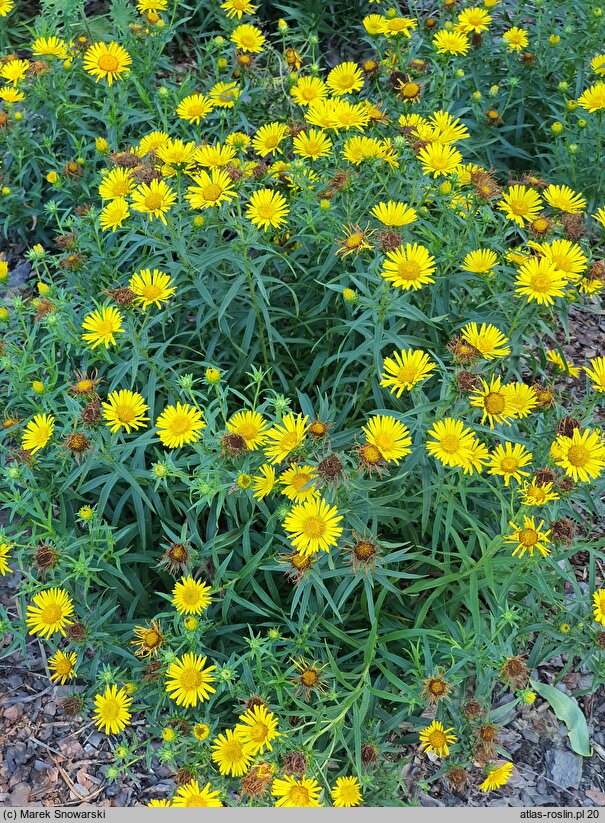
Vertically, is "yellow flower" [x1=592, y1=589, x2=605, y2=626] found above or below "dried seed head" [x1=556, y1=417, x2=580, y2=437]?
below

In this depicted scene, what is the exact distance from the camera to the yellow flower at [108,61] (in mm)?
3832

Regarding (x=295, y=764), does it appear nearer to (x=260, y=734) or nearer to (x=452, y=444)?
(x=260, y=734)

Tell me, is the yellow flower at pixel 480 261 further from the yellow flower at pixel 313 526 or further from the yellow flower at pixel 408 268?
the yellow flower at pixel 313 526

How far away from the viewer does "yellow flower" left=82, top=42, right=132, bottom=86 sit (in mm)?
3832

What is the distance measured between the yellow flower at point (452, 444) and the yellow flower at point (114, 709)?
1400mm

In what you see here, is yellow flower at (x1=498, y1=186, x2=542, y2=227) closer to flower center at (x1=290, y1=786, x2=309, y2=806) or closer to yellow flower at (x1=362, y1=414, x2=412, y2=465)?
yellow flower at (x1=362, y1=414, x2=412, y2=465)

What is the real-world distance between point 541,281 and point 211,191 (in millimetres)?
1281

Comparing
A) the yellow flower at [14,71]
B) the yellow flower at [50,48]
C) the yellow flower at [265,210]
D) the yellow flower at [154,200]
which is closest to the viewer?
the yellow flower at [154,200]

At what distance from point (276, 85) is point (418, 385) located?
2683 mm

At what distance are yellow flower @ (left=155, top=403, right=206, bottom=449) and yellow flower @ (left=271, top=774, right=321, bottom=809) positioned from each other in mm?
1144

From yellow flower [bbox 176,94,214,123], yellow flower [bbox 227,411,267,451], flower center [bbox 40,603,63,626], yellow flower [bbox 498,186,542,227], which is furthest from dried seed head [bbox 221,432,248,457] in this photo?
yellow flower [bbox 176,94,214,123]

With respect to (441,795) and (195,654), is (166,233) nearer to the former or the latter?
(195,654)

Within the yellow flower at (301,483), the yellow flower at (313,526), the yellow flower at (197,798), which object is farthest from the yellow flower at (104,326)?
the yellow flower at (197,798)

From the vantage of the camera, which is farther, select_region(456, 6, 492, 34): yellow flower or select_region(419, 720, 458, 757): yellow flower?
select_region(456, 6, 492, 34): yellow flower
